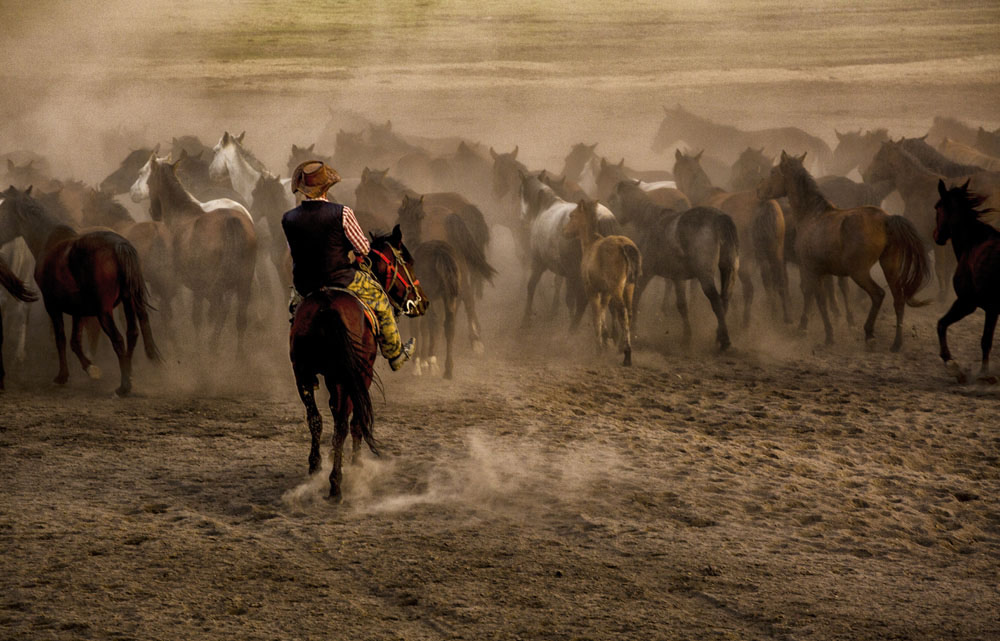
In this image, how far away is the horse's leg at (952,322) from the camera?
26.7ft

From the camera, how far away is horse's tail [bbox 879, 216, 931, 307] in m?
9.32

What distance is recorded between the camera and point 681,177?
555 inches

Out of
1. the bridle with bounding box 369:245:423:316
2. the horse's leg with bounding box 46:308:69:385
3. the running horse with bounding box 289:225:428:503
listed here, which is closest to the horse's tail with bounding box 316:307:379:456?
the running horse with bounding box 289:225:428:503

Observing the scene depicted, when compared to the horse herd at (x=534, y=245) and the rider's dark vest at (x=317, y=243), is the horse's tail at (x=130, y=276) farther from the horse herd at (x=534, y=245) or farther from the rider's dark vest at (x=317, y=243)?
the rider's dark vest at (x=317, y=243)

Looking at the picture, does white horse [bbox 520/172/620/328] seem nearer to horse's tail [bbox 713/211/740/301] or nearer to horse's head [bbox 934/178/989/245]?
horse's tail [bbox 713/211/740/301]

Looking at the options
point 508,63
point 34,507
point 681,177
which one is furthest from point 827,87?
point 34,507

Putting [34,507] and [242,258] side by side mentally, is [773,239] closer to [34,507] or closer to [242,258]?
[242,258]

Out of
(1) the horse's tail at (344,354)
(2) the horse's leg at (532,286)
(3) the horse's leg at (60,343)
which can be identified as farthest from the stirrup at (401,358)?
(2) the horse's leg at (532,286)

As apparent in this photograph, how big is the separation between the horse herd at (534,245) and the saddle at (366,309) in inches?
114

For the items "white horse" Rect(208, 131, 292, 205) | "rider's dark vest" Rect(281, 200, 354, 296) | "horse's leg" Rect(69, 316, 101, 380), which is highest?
"white horse" Rect(208, 131, 292, 205)

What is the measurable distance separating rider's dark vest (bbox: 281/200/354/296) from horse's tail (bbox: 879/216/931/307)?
20.3 ft

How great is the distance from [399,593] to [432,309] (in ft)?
15.9

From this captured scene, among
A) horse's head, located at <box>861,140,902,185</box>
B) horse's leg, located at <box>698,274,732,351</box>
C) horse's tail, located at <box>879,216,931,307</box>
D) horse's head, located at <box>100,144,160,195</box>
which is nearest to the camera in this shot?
horse's tail, located at <box>879,216,931,307</box>

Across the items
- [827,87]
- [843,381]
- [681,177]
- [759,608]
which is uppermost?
[827,87]
